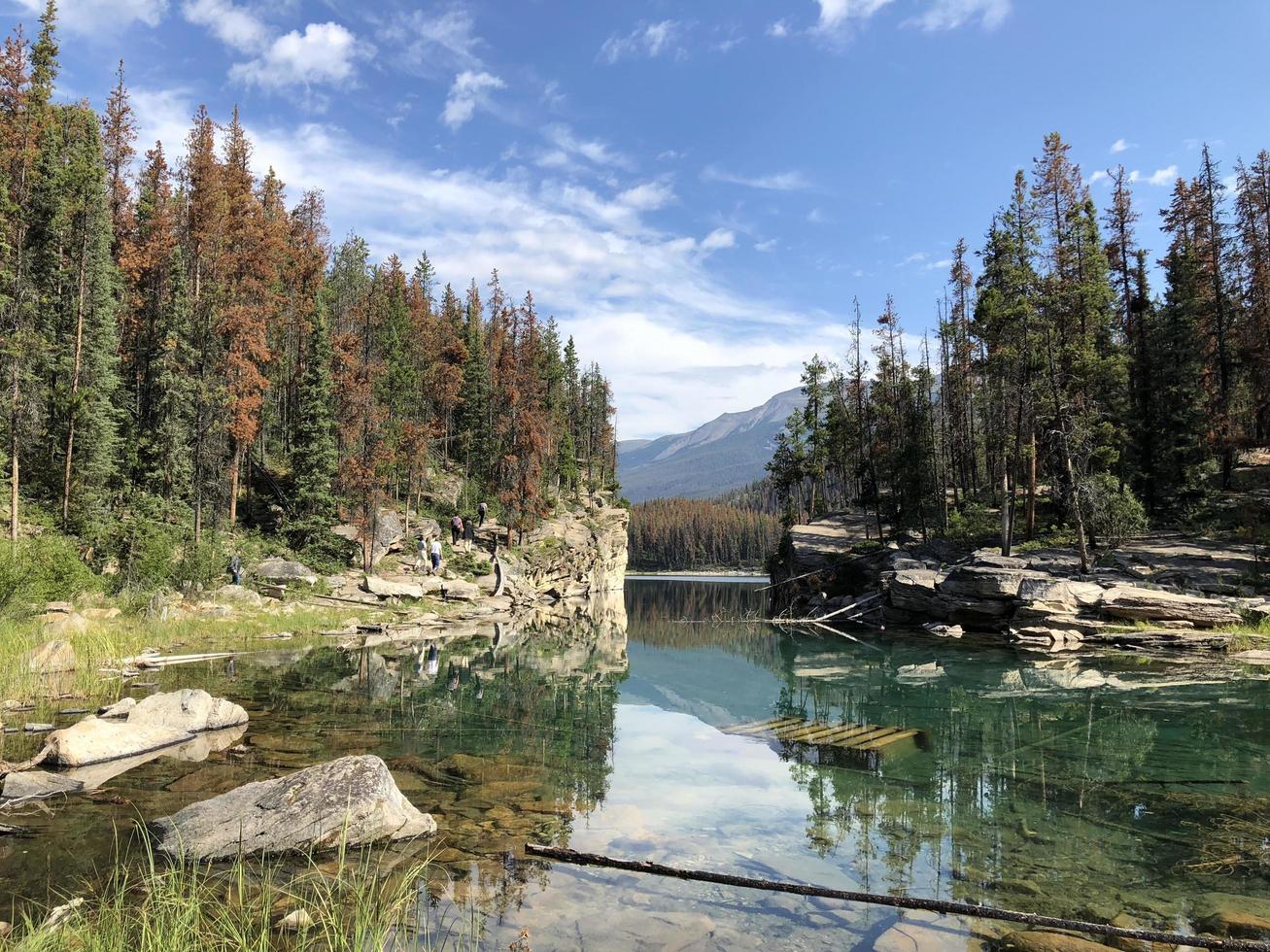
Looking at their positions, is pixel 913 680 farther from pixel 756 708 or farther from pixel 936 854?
pixel 936 854

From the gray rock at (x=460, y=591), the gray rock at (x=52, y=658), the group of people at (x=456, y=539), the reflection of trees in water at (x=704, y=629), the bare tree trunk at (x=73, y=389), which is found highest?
the bare tree trunk at (x=73, y=389)

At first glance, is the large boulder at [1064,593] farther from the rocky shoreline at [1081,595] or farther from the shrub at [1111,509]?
the shrub at [1111,509]

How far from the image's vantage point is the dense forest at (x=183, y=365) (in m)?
29.3

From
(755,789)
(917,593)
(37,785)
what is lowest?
(755,789)

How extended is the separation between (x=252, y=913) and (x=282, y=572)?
104ft

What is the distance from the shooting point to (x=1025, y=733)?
1525 centimetres

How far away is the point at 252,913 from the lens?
19.6 feet

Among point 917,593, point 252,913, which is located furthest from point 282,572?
point 917,593

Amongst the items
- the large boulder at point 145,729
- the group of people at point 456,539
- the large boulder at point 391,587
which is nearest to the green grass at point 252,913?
the large boulder at point 145,729

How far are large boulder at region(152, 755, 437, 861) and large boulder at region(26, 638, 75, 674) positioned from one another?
991 cm

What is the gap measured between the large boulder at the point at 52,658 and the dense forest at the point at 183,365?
33.3ft

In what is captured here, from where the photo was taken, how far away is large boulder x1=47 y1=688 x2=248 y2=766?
10.4 metres

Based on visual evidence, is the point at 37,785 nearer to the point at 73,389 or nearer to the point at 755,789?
the point at 755,789

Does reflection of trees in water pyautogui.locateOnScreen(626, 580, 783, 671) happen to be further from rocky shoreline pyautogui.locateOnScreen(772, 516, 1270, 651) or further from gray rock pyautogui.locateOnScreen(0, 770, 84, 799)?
gray rock pyautogui.locateOnScreen(0, 770, 84, 799)
